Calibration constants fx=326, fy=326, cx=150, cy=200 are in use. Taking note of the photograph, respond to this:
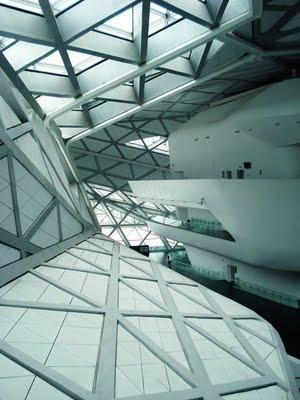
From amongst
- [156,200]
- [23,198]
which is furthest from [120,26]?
[156,200]

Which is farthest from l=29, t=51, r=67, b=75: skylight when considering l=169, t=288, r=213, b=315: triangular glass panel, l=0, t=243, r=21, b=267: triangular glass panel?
l=169, t=288, r=213, b=315: triangular glass panel

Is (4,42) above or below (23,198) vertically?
above

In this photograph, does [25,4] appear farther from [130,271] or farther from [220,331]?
Result: [220,331]

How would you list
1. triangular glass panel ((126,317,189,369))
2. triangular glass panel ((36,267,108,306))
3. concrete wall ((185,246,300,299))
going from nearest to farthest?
triangular glass panel ((126,317,189,369)) < triangular glass panel ((36,267,108,306)) < concrete wall ((185,246,300,299))

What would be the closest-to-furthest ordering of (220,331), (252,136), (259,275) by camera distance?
(220,331) → (259,275) → (252,136)

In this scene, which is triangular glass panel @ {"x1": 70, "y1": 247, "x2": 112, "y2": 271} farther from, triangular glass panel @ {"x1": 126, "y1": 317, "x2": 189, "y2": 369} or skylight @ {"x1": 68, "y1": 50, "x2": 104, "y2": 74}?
skylight @ {"x1": 68, "y1": 50, "x2": 104, "y2": 74}

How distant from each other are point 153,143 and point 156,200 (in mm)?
12788

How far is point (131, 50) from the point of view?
49.6 feet

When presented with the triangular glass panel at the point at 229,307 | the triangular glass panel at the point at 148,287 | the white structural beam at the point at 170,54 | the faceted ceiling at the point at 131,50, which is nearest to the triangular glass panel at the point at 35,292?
the triangular glass panel at the point at 148,287

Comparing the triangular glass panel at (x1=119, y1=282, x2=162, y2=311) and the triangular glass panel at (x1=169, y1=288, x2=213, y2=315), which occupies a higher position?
the triangular glass panel at (x1=119, y1=282, x2=162, y2=311)

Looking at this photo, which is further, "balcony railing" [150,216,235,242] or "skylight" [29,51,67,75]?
"balcony railing" [150,216,235,242]

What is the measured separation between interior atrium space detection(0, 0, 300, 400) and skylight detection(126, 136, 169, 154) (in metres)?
8.07

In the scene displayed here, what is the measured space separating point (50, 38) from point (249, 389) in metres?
12.4

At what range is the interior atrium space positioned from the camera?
250 inches
